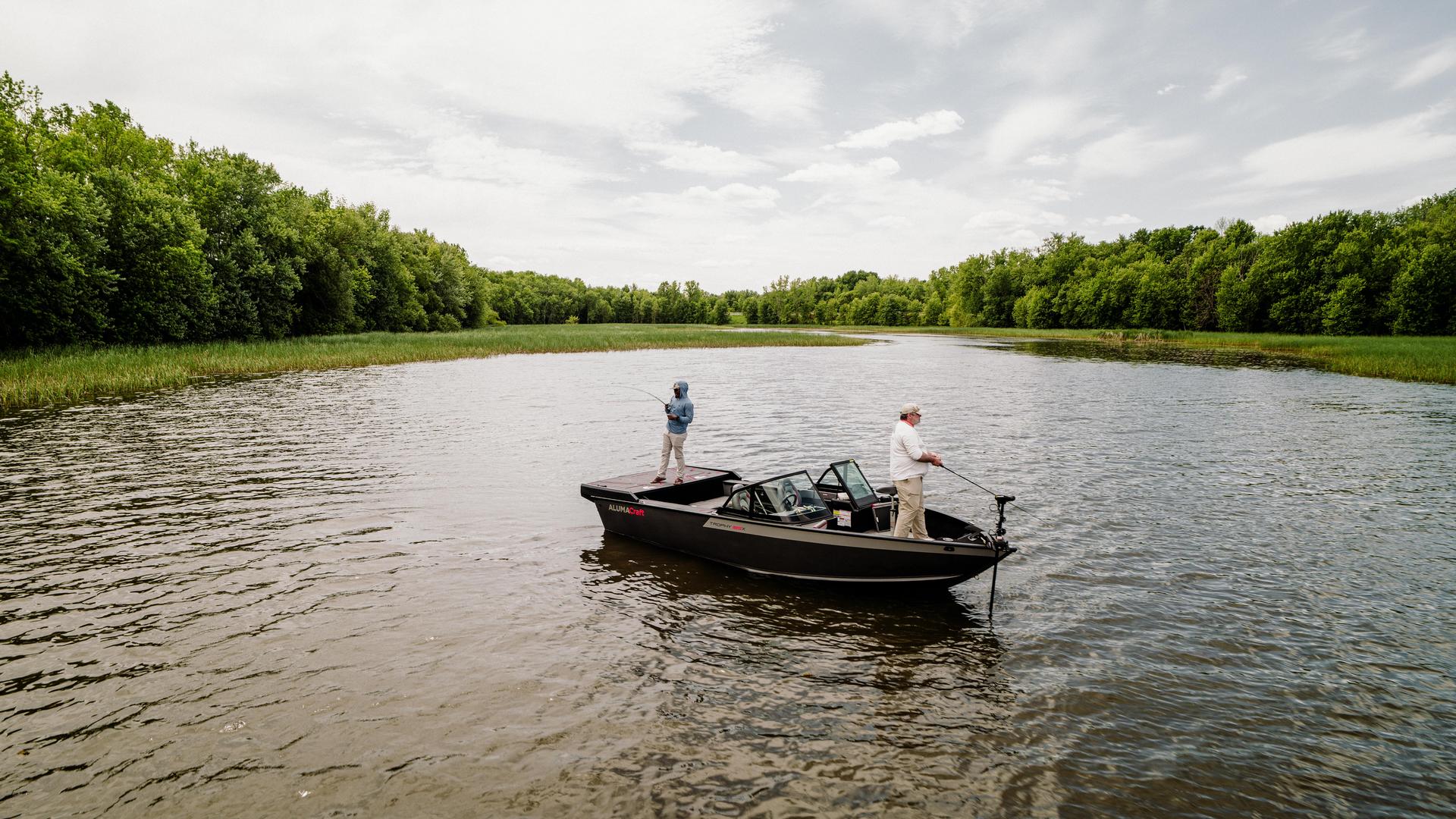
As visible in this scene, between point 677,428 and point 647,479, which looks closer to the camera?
point 677,428

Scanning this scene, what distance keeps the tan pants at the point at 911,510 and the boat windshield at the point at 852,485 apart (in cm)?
131

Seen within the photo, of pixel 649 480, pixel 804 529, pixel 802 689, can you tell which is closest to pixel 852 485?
pixel 804 529

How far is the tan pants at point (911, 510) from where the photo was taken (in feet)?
36.1

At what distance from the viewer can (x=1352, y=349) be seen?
53.9 meters

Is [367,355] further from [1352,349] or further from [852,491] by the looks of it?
[1352,349]

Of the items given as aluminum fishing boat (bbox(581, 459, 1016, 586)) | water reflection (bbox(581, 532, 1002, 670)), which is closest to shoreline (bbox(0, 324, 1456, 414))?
aluminum fishing boat (bbox(581, 459, 1016, 586))

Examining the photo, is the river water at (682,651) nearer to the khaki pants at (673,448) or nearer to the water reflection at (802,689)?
the water reflection at (802,689)

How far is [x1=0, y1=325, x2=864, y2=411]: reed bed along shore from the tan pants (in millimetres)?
36788

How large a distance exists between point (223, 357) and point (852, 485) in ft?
159

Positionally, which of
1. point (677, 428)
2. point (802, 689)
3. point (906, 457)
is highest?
point (906, 457)

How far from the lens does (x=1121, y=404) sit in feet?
111

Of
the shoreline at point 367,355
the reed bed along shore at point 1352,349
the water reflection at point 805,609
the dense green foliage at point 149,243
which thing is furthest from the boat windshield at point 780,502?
the reed bed along shore at point 1352,349

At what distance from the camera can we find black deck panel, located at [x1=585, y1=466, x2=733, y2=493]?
1455cm

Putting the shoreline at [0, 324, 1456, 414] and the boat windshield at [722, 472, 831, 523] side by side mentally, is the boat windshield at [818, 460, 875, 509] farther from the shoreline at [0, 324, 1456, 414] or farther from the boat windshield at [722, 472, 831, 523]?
the shoreline at [0, 324, 1456, 414]
